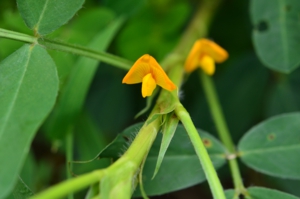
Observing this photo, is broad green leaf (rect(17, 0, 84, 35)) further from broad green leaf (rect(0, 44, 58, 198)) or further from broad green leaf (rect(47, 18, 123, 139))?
broad green leaf (rect(47, 18, 123, 139))

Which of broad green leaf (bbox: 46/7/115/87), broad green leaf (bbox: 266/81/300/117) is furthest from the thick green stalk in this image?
broad green leaf (bbox: 266/81/300/117)

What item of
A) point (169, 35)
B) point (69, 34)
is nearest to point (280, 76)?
point (169, 35)

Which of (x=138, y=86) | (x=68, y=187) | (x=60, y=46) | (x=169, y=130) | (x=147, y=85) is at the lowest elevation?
(x=68, y=187)

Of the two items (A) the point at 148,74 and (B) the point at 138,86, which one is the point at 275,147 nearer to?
(A) the point at 148,74

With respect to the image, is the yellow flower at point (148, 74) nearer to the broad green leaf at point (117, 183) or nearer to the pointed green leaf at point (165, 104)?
the pointed green leaf at point (165, 104)

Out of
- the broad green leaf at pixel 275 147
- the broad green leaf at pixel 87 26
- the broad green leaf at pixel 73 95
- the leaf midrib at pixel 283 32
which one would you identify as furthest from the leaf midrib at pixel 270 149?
the broad green leaf at pixel 87 26

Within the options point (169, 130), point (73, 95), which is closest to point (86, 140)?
point (73, 95)
